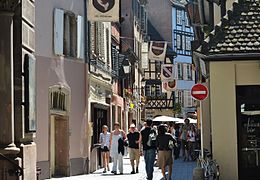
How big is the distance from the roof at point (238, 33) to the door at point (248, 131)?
40.6 inches

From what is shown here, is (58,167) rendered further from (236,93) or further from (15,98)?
(15,98)

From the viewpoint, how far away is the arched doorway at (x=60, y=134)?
21.3 meters

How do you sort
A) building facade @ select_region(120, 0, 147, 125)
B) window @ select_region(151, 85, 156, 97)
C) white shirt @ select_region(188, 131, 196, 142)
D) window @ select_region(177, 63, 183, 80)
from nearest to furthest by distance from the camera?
white shirt @ select_region(188, 131, 196, 142) → building facade @ select_region(120, 0, 147, 125) → window @ select_region(151, 85, 156, 97) → window @ select_region(177, 63, 183, 80)

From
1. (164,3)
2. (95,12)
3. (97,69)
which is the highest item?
(164,3)

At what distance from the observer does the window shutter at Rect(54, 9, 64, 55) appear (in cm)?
2088

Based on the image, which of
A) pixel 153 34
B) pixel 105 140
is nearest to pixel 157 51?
pixel 105 140

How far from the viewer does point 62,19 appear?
21.3m

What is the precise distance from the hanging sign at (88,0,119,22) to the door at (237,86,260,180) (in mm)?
6370

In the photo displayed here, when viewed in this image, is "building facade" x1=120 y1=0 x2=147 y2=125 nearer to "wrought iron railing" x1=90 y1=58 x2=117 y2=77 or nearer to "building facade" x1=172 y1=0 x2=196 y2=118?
"wrought iron railing" x1=90 y1=58 x2=117 y2=77

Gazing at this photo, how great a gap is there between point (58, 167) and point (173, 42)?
50.8 meters

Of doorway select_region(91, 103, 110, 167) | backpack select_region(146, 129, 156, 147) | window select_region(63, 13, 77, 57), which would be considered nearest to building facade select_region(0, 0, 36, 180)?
backpack select_region(146, 129, 156, 147)

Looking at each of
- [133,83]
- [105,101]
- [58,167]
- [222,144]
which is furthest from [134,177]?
[133,83]

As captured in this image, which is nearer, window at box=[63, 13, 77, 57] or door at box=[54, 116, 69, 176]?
door at box=[54, 116, 69, 176]

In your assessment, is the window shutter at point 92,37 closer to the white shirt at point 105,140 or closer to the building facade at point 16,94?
the white shirt at point 105,140
